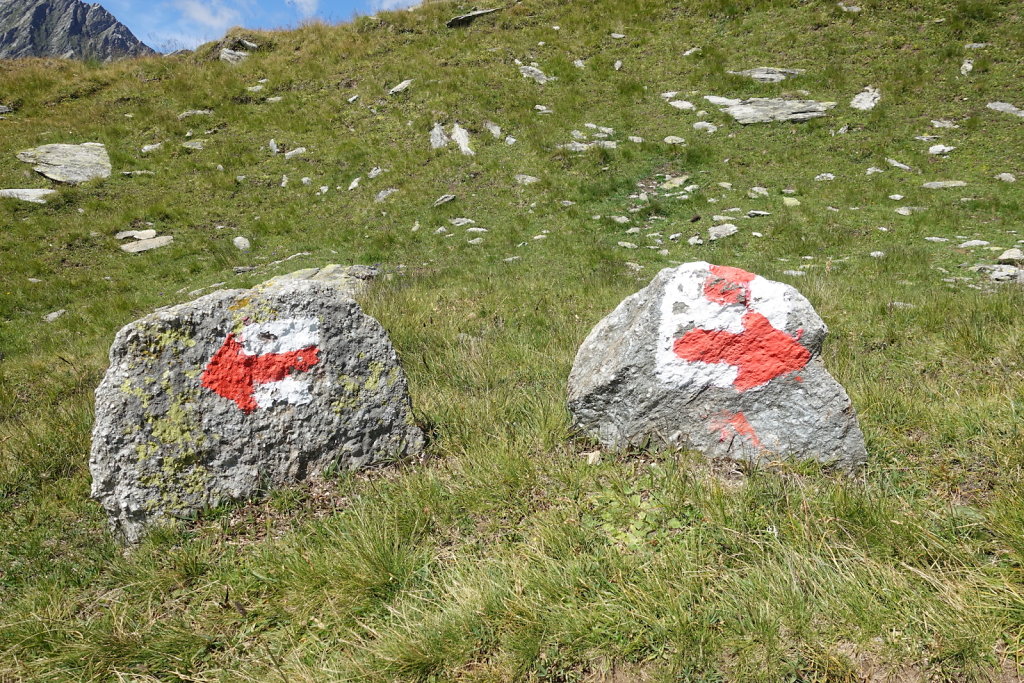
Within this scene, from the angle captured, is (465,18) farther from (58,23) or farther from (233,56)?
(58,23)

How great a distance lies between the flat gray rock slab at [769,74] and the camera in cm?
1574

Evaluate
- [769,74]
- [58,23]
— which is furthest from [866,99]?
[58,23]

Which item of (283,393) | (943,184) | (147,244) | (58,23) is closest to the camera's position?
(283,393)

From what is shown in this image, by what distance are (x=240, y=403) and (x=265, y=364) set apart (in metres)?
0.32

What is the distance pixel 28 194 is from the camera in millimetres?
13555

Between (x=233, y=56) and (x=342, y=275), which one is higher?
(x=233, y=56)

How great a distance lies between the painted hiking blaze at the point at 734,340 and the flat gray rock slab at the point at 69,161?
57.6 ft

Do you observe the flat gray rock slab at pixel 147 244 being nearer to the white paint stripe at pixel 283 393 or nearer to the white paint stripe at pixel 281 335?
the white paint stripe at pixel 281 335

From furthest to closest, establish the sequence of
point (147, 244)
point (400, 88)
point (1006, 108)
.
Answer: point (400, 88), point (1006, 108), point (147, 244)

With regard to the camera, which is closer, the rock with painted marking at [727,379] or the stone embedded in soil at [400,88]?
the rock with painted marking at [727,379]

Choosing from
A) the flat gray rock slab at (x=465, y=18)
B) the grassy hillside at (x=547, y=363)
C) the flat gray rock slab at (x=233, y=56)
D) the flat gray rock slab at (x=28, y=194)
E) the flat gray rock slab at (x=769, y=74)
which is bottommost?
the grassy hillside at (x=547, y=363)

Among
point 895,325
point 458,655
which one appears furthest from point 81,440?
point 895,325

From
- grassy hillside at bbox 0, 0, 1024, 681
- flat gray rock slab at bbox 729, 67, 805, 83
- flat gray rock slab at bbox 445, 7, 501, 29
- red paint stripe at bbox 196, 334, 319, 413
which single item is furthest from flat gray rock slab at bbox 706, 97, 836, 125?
red paint stripe at bbox 196, 334, 319, 413

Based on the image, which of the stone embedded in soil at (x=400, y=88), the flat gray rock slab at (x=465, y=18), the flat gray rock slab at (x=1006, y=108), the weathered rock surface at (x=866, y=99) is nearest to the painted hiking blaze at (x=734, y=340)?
the weathered rock surface at (x=866, y=99)
